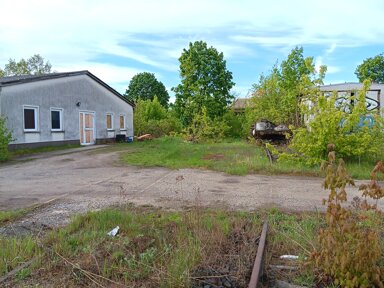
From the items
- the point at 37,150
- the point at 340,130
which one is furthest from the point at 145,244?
the point at 37,150

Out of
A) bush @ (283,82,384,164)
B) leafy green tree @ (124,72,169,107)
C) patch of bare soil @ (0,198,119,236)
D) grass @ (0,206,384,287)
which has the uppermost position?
leafy green tree @ (124,72,169,107)

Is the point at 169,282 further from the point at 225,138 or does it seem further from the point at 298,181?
the point at 225,138

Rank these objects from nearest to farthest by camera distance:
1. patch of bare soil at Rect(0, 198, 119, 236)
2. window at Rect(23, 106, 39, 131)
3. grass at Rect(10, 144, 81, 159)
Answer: patch of bare soil at Rect(0, 198, 119, 236) < grass at Rect(10, 144, 81, 159) < window at Rect(23, 106, 39, 131)

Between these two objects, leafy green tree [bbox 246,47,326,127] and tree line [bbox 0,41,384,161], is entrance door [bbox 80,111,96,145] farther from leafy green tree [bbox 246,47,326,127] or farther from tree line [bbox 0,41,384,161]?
leafy green tree [bbox 246,47,326,127]

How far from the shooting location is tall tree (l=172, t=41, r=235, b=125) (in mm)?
28031

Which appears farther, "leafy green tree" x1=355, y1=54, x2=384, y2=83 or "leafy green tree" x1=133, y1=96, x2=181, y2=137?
"leafy green tree" x1=355, y1=54, x2=384, y2=83

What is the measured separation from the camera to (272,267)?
12.1 ft

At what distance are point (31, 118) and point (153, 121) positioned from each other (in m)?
17.0

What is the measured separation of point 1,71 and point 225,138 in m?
37.7

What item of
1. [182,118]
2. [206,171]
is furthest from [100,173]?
[182,118]

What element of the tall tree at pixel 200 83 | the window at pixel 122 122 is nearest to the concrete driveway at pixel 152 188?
the window at pixel 122 122

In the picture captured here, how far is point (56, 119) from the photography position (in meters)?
20.0

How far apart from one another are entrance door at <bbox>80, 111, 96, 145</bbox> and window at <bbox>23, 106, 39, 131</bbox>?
4112 millimetres

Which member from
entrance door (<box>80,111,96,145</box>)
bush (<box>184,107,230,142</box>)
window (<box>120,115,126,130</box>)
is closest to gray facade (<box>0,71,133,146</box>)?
entrance door (<box>80,111,96,145</box>)
